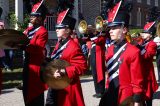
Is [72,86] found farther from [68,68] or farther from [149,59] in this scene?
[149,59]

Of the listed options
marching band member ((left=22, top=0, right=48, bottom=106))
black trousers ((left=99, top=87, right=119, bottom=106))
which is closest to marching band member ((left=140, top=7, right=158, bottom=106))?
marching band member ((left=22, top=0, right=48, bottom=106))

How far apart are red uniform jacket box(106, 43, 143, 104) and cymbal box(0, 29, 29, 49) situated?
143cm

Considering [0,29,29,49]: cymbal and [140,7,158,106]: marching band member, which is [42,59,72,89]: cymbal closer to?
[0,29,29,49]: cymbal

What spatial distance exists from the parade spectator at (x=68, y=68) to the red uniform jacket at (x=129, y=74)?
55 cm

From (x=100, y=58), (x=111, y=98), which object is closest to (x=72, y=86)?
(x=111, y=98)

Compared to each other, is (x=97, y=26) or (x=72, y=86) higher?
(x=97, y=26)

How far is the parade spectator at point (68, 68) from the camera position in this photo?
221 inches

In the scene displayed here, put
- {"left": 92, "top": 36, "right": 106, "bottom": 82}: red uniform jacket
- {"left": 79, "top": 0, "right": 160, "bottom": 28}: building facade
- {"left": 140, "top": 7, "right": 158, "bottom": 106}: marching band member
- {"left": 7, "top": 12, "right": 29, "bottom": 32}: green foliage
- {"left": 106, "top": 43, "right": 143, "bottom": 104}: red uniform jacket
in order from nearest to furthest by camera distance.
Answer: {"left": 106, "top": 43, "right": 143, "bottom": 104}: red uniform jacket, {"left": 140, "top": 7, "right": 158, "bottom": 106}: marching band member, {"left": 92, "top": 36, "right": 106, "bottom": 82}: red uniform jacket, {"left": 7, "top": 12, "right": 29, "bottom": 32}: green foliage, {"left": 79, "top": 0, "right": 160, "bottom": 28}: building facade

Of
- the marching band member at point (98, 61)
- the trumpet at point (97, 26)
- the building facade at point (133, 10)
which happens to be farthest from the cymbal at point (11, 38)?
the building facade at point (133, 10)

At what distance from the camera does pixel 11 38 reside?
5.92 meters

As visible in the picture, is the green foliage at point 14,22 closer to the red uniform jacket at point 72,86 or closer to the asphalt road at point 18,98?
the asphalt road at point 18,98

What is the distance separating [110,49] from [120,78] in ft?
1.44

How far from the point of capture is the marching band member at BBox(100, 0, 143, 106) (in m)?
5.25

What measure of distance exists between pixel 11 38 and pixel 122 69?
5.01 feet
